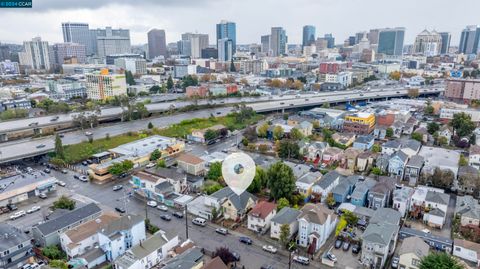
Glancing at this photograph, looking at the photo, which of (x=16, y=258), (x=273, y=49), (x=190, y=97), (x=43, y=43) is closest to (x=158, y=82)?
(x=190, y=97)

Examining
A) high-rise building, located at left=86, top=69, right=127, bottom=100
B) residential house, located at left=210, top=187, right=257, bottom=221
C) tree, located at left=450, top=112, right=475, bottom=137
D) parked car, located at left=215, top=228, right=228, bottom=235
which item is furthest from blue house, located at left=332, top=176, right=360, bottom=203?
high-rise building, located at left=86, top=69, right=127, bottom=100

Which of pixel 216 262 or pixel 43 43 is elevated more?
pixel 43 43

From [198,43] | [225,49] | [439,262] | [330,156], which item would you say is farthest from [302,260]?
[198,43]

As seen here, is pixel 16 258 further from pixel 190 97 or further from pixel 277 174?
pixel 190 97

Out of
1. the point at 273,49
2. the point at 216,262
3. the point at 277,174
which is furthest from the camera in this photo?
the point at 273,49

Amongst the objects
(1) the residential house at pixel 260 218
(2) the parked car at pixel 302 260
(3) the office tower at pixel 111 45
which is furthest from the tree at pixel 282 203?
(3) the office tower at pixel 111 45

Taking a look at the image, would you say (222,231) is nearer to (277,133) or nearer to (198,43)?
(277,133)
